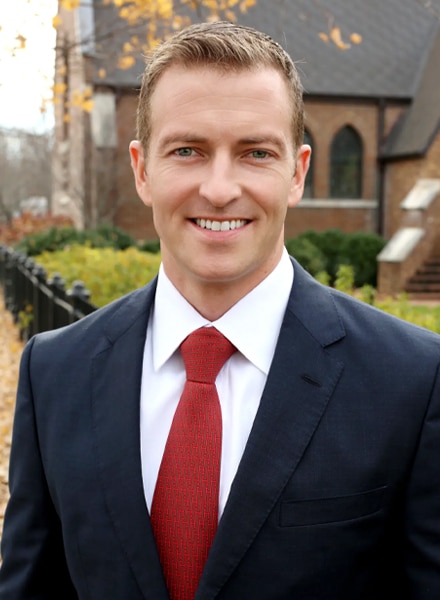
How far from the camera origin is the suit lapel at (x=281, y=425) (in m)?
1.74

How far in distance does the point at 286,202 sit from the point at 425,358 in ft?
1.62

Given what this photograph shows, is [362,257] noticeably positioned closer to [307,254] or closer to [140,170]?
[307,254]

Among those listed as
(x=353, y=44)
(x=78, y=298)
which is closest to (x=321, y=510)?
(x=78, y=298)

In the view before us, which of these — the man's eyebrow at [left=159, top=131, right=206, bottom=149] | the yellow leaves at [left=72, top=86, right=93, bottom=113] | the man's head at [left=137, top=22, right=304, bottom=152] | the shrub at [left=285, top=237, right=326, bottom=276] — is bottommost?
the shrub at [left=285, top=237, right=326, bottom=276]

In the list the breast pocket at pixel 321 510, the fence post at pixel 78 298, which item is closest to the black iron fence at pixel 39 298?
the fence post at pixel 78 298

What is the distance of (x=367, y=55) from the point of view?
25984mm

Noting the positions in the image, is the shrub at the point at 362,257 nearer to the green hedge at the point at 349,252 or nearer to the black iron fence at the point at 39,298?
the green hedge at the point at 349,252

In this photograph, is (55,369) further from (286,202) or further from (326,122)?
(326,122)

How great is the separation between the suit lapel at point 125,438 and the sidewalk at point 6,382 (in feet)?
11.9

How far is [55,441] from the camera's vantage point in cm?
197

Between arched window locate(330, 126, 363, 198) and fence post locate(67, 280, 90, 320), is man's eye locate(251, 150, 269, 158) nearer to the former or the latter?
fence post locate(67, 280, 90, 320)

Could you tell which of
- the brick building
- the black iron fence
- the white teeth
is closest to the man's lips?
the white teeth

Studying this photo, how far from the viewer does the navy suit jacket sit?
1760 millimetres

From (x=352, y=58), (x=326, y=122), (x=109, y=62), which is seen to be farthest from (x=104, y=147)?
(x=352, y=58)
